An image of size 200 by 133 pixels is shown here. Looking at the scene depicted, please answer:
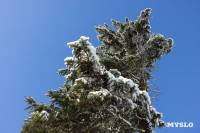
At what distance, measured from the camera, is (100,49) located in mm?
13367

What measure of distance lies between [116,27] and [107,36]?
1306 mm

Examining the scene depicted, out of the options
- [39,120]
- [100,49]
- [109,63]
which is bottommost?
[39,120]

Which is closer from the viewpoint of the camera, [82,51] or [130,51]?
[82,51]

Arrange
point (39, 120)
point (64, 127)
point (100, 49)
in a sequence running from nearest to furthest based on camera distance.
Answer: point (39, 120) → point (64, 127) → point (100, 49)

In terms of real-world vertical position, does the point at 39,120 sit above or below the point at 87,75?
below

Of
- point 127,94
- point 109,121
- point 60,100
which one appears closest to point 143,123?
point 109,121

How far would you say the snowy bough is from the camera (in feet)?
19.1

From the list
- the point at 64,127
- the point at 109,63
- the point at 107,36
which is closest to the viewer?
the point at 64,127

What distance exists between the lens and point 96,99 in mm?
6512

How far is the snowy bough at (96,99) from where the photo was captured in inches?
229

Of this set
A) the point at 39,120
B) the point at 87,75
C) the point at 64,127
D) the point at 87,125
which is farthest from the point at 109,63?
the point at 39,120

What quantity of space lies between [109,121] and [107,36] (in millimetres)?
6622

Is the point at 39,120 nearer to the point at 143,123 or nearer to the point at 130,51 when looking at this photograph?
the point at 143,123

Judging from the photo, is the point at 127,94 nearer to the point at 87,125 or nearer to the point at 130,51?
the point at 87,125
